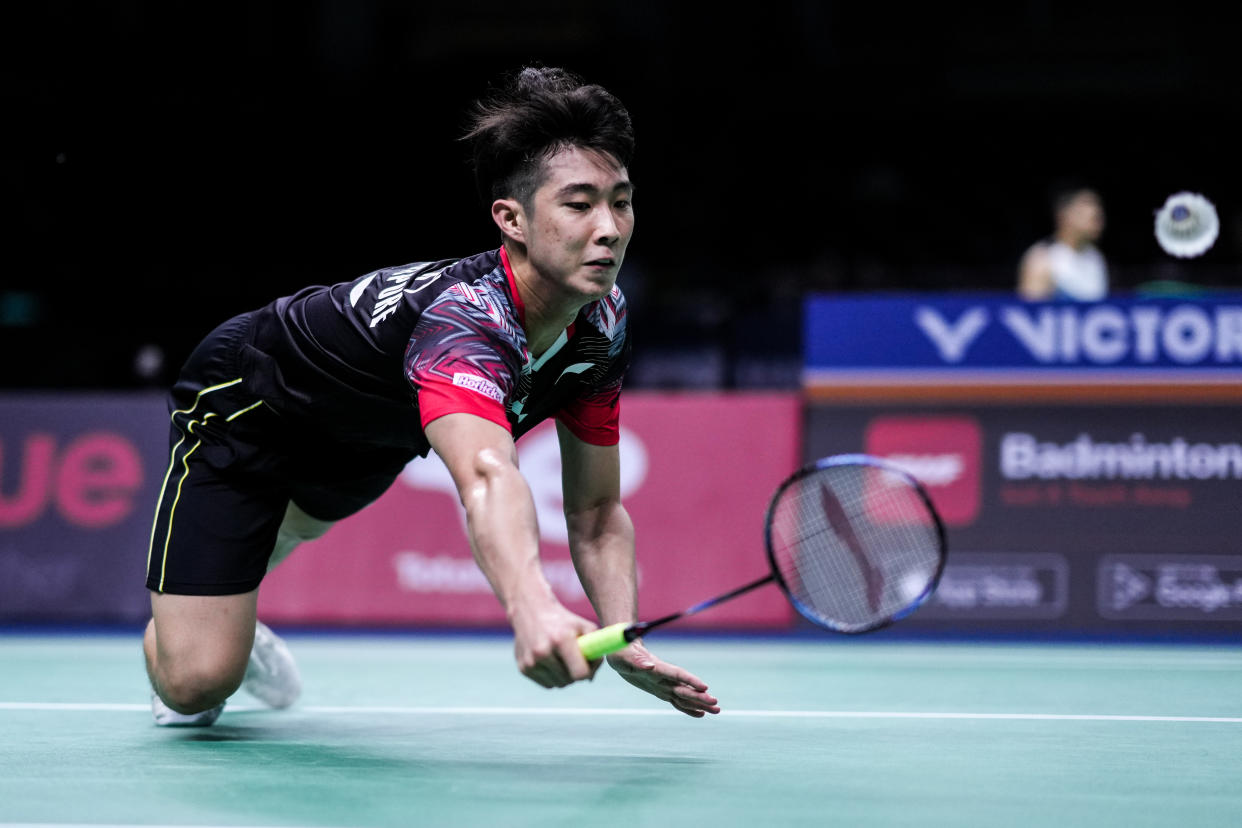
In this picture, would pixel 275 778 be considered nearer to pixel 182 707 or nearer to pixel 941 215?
pixel 182 707

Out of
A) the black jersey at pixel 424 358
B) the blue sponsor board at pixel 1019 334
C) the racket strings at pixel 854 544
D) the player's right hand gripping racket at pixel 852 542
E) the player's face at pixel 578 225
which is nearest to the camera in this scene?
the black jersey at pixel 424 358

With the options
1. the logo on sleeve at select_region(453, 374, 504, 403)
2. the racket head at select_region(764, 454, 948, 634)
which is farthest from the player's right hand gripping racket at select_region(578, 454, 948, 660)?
the logo on sleeve at select_region(453, 374, 504, 403)

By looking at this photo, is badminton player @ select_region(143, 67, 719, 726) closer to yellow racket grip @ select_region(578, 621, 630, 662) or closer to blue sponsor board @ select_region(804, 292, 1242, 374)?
yellow racket grip @ select_region(578, 621, 630, 662)

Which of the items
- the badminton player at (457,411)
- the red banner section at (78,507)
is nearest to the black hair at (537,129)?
the badminton player at (457,411)

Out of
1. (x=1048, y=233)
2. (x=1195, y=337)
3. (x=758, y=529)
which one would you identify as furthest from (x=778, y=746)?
(x=1048, y=233)

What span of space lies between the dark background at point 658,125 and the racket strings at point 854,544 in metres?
10.3

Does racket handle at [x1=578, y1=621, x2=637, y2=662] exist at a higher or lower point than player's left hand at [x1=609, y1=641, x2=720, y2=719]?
higher

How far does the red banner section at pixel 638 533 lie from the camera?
725 centimetres

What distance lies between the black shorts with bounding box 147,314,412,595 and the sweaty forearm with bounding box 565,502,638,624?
24.1 inches

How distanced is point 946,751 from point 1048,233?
12.0 metres

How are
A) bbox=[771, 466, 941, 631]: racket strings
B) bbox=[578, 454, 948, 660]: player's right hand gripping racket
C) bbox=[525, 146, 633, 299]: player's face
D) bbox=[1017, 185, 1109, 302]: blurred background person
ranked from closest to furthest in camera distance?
1. bbox=[525, 146, 633, 299]: player's face
2. bbox=[578, 454, 948, 660]: player's right hand gripping racket
3. bbox=[771, 466, 941, 631]: racket strings
4. bbox=[1017, 185, 1109, 302]: blurred background person

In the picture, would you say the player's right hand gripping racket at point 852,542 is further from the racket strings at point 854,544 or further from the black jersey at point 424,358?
the black jersey at point 424,358

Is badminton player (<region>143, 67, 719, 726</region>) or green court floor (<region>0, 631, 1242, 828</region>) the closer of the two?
green court floor (<region>0, 631, 1242, 828</region>)

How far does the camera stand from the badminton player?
3.06 m
